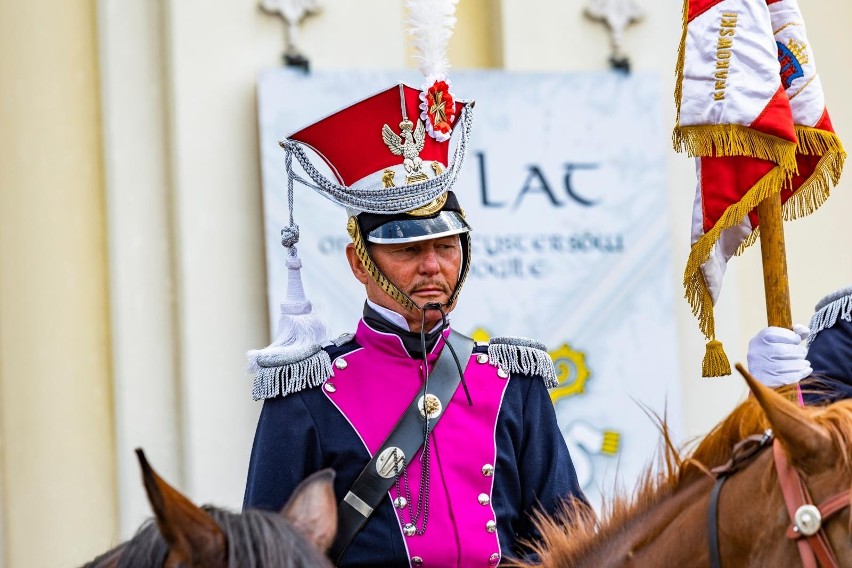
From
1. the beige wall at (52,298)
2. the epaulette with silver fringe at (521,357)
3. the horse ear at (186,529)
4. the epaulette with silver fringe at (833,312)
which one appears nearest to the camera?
the horse ear at (186,529)

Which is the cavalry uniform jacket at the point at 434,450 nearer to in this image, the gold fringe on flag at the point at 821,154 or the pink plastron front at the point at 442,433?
the pink plastron front at the point at 442,433

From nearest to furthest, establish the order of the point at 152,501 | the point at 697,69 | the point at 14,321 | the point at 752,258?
the point at 152,501
the point at 697,69
the point at 14,321
the point at 752,258

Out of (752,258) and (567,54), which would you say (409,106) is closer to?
(567,54)

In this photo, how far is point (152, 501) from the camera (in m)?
1.92

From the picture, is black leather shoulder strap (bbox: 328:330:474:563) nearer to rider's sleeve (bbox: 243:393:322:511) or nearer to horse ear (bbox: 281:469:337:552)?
Result: rider's sleeve (bbox: 243:393:322:511)

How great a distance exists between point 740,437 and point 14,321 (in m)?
3.70

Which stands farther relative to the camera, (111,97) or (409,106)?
(111,97)

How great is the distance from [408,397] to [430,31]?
0.89m

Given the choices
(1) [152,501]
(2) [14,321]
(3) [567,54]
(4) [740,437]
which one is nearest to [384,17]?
(3) [567,54]

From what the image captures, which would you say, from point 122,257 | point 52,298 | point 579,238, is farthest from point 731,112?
point 52,298

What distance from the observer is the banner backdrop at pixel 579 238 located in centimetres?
595

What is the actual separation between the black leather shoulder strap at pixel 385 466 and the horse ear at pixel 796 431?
1146mm

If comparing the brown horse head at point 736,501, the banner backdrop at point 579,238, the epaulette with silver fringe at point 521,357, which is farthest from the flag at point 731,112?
the banner backdrop at point 579,238

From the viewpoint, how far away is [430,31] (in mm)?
3473
